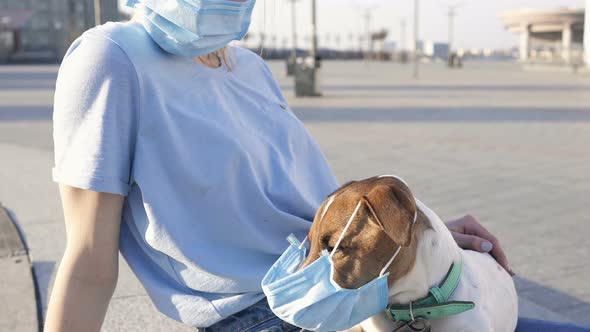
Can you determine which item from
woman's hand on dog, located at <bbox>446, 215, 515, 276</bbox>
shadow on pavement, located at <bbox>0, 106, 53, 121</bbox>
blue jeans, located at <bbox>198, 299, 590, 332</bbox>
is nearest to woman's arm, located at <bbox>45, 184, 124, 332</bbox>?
blue jeans, located at <bbox>198, 299, 590, 332</bbox>

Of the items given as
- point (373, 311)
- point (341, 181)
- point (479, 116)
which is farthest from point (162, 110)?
point (479, 116)

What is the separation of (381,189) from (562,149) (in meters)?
9.69

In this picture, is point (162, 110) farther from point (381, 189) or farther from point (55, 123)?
point (381, 189)

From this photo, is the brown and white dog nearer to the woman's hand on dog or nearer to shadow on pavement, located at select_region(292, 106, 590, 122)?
the woman's hand on dog

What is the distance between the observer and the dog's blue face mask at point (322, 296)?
79.7 inches

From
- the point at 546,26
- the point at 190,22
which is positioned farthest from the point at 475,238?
the point at 546,26

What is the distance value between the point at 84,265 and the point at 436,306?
3.39 ft

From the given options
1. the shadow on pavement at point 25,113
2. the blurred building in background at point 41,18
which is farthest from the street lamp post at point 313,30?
the blurred building in background at point 41,18

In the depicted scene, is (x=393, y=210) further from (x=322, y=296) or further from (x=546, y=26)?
(x=546, y=26)

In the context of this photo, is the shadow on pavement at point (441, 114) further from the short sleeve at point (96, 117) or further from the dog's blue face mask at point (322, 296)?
the dog's blue face mask at point (322, 296)

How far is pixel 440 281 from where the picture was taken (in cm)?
219

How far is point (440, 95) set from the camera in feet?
75.4

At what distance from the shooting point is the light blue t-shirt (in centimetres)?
215

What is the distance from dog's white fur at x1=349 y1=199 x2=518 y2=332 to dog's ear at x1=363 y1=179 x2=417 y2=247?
164 millimetres
